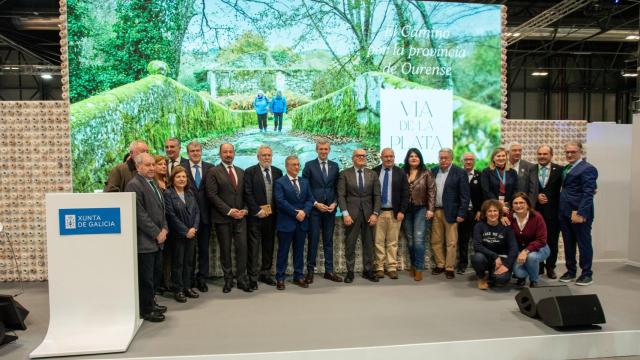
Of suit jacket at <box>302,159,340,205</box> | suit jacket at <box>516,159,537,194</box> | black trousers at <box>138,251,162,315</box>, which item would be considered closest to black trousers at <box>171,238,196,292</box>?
black trousers at <box>138,251,162,315</box>

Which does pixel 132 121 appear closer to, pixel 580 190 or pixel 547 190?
pixel 547 190

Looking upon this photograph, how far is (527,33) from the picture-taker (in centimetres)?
1102

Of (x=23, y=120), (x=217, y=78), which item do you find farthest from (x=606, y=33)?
(x=23, y=120)

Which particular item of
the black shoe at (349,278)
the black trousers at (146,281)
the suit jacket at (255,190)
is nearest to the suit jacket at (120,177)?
the black trousers at (146,281)

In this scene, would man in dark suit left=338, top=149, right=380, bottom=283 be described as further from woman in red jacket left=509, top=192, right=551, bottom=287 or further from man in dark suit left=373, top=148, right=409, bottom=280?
woman in red jacket left=509, top=192, right=551, bottom=287

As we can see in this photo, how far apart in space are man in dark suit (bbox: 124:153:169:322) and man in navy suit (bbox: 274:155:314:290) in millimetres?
1306

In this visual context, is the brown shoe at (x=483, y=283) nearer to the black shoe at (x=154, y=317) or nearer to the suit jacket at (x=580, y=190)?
the suit jacket at (x=580, y=190)

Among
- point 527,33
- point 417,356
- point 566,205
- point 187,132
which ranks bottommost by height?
point 417,356

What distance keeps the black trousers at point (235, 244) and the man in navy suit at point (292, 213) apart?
38 centimetres

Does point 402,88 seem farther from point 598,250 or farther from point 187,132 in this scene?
point 598,250

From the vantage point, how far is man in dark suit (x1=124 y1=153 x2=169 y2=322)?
367 cm

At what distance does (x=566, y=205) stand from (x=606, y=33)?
9610mm

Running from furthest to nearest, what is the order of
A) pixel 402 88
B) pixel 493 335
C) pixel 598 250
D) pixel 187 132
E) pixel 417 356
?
pixel 598 250 < pixel 402 88 < pixel 187 132 < pixel 493 335 < pixel 417 356

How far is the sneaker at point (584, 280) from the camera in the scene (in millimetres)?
4881
